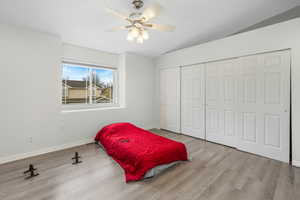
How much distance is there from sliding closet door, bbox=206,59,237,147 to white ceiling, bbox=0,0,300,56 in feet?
2.89

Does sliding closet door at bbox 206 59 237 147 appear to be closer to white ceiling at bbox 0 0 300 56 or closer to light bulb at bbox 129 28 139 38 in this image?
white ceiling at bbox 0 0 300 56

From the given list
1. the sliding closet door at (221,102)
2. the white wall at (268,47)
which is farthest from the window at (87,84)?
the sliding closet door at (221,102)

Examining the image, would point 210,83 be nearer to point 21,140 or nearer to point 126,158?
point 126,158

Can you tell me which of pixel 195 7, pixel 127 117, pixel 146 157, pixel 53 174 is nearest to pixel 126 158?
pixel 146 157

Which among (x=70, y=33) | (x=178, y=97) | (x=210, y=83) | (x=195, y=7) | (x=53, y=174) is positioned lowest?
(x=53, y=174)

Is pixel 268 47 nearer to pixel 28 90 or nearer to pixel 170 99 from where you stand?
pixel 170 99

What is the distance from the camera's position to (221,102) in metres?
3.32

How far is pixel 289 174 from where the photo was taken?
210 centimetres

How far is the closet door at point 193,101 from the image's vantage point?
3.69 meters

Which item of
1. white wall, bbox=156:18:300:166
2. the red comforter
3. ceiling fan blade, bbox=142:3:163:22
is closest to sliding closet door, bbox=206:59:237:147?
white wall, bbox=156:18:300:166

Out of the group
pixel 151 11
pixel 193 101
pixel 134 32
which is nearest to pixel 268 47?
pixel 193 101

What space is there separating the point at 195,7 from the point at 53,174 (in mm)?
3596

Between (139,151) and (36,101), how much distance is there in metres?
2.25

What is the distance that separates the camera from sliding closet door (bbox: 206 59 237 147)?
3133 mm
